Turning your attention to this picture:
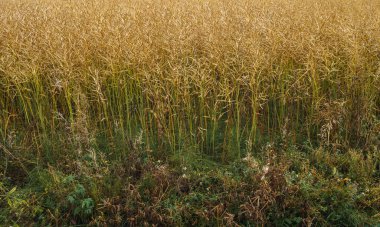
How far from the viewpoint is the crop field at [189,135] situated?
2699 millimetres

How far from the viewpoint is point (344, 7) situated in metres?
6.52

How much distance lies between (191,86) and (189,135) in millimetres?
414

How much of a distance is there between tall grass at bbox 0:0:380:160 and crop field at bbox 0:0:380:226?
0.06ft

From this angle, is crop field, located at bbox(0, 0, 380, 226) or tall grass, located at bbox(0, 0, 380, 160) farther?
tall grass, located at bbox(0, 0, 380, 160)

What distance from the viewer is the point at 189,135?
3480 millimetres

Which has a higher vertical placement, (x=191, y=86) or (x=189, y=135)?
(x=191, y=86)

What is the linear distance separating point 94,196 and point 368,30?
3063 mm

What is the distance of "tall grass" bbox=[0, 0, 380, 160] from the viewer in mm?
3307

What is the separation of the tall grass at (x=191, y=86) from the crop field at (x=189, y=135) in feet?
0.06

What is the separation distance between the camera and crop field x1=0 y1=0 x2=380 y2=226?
270 cm

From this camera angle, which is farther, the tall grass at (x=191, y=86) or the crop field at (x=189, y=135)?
the tall grass at (x=191, y=86)

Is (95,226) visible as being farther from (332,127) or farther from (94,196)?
(332,127)

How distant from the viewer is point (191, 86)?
135 inches

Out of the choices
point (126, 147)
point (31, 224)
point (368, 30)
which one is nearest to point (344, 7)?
point (368, 30)
